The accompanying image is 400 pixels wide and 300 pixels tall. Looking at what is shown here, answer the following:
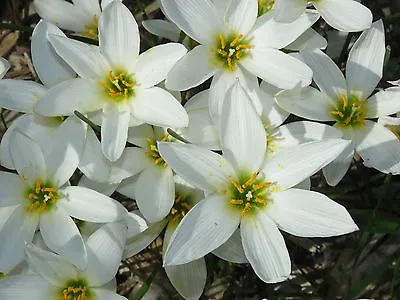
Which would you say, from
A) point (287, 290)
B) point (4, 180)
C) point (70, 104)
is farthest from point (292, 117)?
point (4, 180)

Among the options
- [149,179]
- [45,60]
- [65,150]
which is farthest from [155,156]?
[45,60]

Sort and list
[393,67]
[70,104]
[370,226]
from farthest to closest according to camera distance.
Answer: [393,67] < [370,226] < [70,104]

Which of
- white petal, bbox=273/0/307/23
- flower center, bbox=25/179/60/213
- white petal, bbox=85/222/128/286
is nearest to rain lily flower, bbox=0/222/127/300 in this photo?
white petal, bbox=85/222/128/286

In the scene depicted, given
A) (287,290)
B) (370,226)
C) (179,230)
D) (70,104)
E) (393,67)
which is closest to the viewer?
(179,230)

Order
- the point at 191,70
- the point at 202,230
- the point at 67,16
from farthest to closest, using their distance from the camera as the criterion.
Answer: the point at 67,16, the point at 191,70, the point at 202,230

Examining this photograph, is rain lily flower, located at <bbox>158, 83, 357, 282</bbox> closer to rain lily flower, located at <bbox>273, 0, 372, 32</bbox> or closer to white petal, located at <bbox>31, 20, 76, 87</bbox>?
rain lily flower, located at <bbox>273, 0, 372, 32</bbox>

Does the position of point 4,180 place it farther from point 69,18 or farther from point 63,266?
point 69,18

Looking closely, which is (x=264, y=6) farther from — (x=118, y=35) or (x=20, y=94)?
(x=20, y=94)

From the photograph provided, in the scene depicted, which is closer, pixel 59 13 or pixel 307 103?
pixel 307 103
